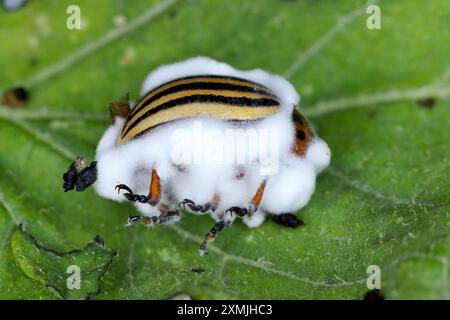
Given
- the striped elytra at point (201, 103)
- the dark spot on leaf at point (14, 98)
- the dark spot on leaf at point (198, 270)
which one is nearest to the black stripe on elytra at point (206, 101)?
the striped elytra at point (201, 103)

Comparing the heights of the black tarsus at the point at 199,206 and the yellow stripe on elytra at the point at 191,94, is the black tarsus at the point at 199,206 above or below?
below

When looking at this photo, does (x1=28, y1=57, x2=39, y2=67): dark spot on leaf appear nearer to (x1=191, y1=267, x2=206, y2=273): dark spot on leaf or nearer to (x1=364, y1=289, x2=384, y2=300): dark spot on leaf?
(x1=191, y1=267, x2=206, y2=273): dark spot on leaf

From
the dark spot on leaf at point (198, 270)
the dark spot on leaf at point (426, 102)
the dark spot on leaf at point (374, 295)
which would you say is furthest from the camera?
the dark spot on leaf at point (426, 102)

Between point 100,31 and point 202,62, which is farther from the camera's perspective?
point 100,31

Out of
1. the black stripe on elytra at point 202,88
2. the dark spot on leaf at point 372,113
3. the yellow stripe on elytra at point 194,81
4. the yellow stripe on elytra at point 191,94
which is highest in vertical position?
the dark spot on leaf at point 372,113

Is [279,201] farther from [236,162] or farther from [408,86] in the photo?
[408,86]

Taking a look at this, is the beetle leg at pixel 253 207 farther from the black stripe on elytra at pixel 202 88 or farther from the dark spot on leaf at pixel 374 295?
the dark spot on leaf at pixel 374 295

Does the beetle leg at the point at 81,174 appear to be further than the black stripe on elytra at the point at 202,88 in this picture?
Yes

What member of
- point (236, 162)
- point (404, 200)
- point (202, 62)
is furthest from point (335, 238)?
point (202, 62)
